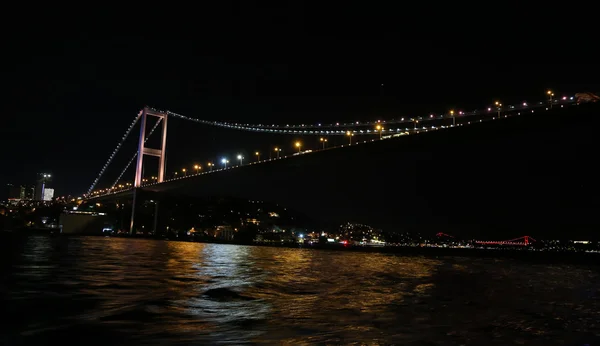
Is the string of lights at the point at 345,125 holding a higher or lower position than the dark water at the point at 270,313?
higher

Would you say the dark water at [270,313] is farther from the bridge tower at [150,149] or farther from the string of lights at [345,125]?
the bridge tower at [150,149]

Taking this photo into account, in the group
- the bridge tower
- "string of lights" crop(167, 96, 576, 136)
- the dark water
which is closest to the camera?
the dark water

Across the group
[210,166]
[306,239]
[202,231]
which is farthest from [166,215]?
[210,166]

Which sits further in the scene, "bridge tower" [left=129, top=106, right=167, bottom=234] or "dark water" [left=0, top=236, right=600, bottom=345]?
"bridge tower" [left=129, top=106, right=167, bottom=234]

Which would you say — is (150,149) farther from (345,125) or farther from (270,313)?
(270,313)

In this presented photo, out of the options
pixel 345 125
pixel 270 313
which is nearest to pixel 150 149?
pixel 345 125

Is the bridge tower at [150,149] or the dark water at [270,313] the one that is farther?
the bridge tower at [150,149]

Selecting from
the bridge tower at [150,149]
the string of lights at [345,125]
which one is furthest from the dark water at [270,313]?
the bridge tower at [150,149]

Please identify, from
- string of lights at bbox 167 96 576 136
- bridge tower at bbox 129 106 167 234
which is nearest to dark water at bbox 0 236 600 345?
string of lights at bbox 167 96 576 136

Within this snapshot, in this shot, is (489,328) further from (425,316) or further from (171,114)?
(171,114)

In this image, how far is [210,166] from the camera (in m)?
59.0

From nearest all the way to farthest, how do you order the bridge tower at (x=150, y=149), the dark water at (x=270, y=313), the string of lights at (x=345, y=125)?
the dark water at (x=270, y=313) < the string of lights at (x=345, y=125) < the bridge tower at (x=150, y=149)

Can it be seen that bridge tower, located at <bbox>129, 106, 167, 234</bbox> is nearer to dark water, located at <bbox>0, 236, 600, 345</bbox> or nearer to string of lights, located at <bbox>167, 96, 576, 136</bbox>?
string of lights, located at <bbox>167, 96, 576, 136</bbox>

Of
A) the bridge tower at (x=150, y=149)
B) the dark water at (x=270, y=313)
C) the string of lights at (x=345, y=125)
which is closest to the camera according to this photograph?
the dark water at (x=270, y=313)
